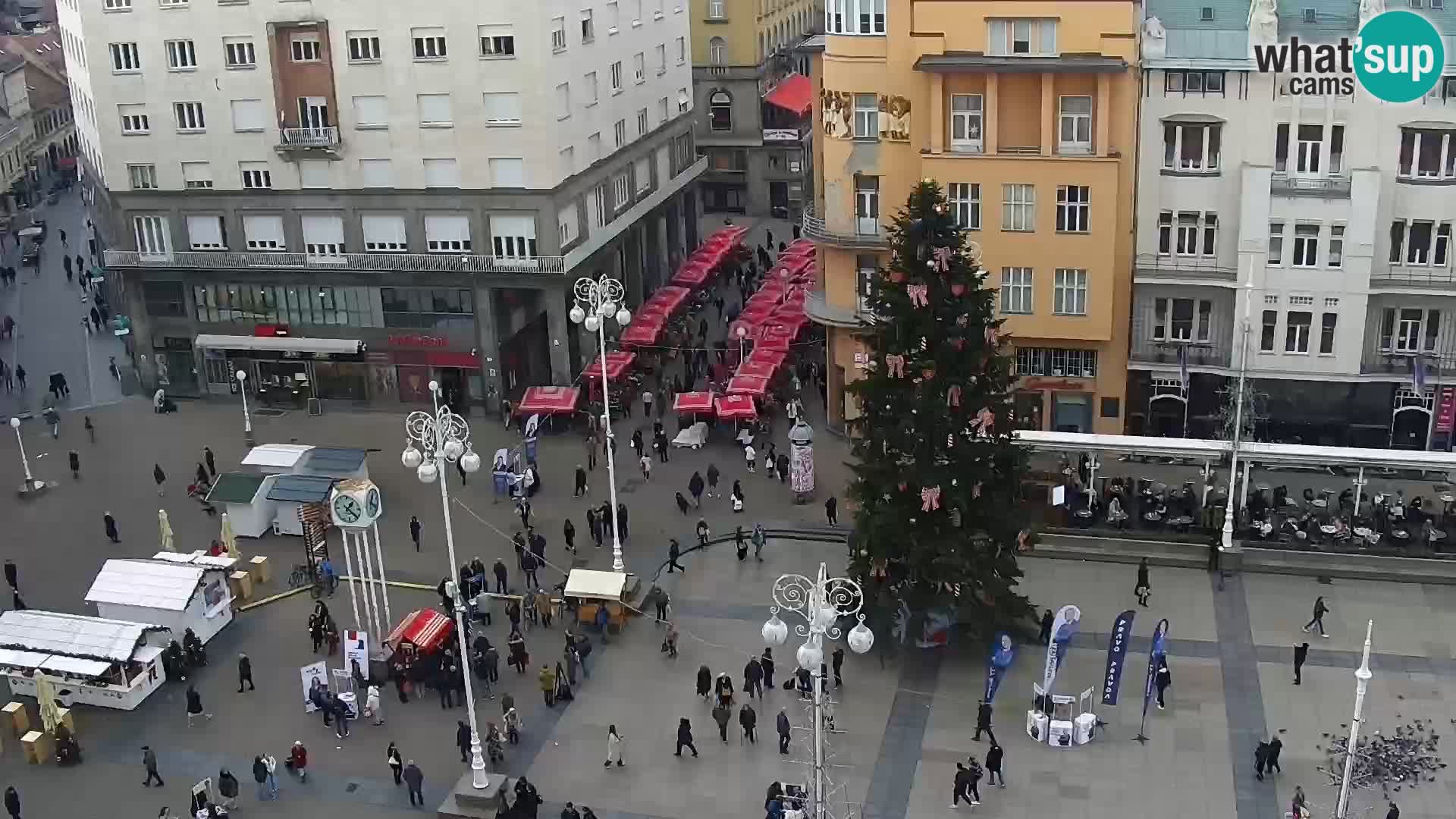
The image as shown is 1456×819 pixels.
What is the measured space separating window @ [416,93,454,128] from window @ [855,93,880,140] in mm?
16127

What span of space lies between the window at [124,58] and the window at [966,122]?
3326 cm

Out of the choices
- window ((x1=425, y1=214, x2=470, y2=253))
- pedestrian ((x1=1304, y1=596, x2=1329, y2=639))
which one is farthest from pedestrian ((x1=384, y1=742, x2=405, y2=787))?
window ((x1=425, y1=214, x2=470, y2=253))

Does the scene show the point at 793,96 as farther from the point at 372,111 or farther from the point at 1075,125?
the point at 1075,125

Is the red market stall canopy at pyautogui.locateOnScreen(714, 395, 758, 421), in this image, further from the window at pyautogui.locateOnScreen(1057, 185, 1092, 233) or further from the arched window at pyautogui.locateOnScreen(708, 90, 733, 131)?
the arched window at pyautogui.locateOnScreen(708, 90, 733, 131)

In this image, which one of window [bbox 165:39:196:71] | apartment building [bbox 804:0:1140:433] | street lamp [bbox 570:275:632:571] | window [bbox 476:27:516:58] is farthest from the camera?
window [bbox 165:39:196:71]

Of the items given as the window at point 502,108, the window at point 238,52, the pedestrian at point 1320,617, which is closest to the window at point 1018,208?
the pedestrian at point 1320,617

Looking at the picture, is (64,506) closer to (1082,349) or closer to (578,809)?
(578,809)

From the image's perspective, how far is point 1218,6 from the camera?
48.4m

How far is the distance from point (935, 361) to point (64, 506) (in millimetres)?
34314

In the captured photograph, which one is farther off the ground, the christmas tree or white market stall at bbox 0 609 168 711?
the christmas tree

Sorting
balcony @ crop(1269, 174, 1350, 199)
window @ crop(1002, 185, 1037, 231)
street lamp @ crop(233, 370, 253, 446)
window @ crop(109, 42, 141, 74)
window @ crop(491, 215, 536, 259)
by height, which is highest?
window @ crop(109, 42, 141, 74)

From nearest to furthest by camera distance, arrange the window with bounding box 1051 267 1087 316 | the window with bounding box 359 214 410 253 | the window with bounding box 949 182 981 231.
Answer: the window with bounding box 1051 267 1087 316, the window with bounding box 949 182 981 231, the window with bounding box 359 214 410 253

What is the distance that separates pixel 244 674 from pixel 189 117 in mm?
28945

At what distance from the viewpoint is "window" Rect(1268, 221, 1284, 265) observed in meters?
48.9
